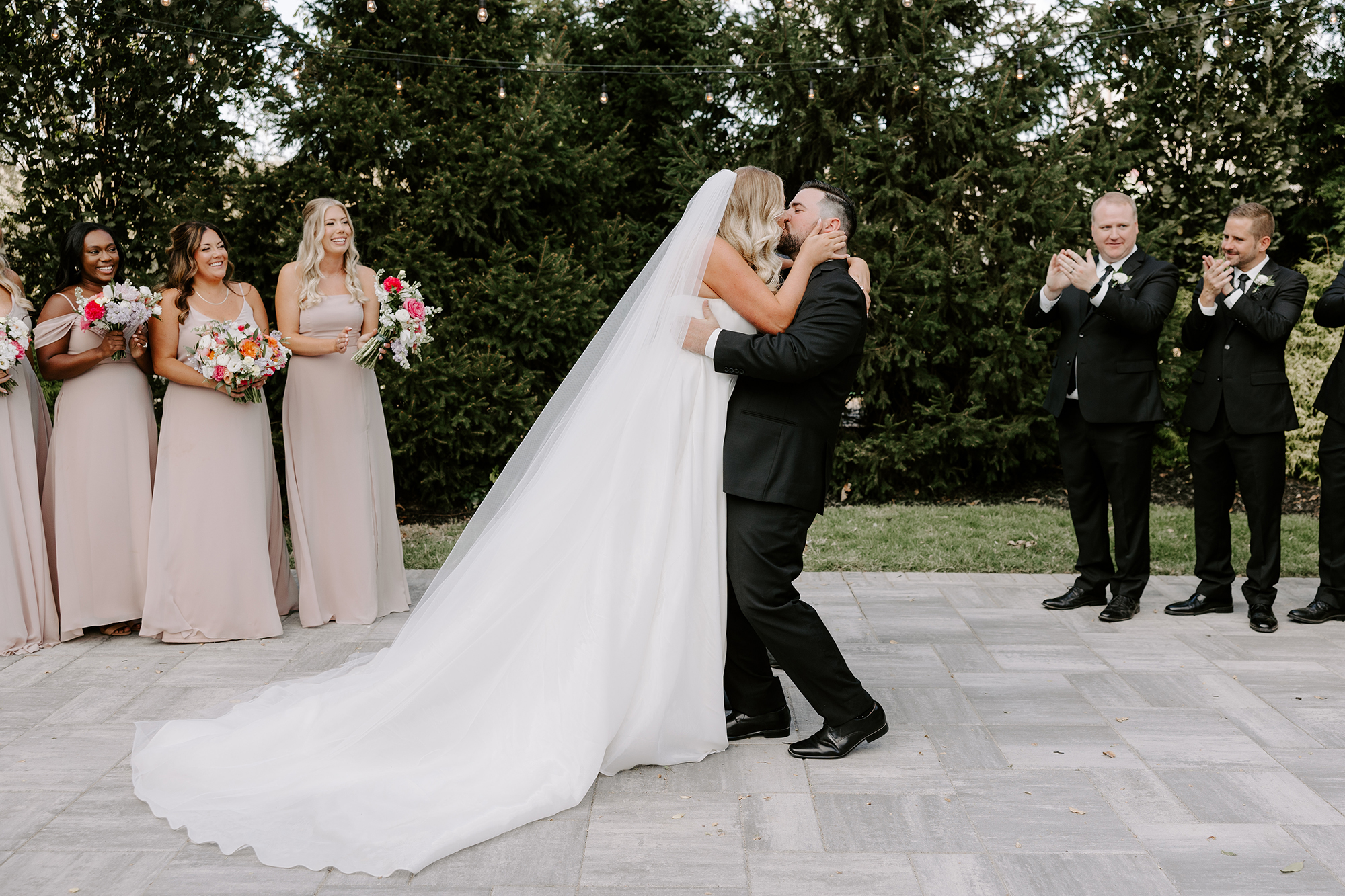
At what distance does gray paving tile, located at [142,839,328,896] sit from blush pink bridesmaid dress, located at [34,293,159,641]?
2894 millimetres

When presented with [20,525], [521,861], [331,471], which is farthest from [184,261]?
[521,861]

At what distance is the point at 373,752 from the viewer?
3609mm

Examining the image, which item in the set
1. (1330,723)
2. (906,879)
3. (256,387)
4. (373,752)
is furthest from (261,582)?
(1330,723)

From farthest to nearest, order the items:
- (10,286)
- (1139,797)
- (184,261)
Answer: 1. (184,261)
2. (10,286)
3. (1139,797)

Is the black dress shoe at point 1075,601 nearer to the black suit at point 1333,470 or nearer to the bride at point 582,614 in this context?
the black suit at point 1333,470

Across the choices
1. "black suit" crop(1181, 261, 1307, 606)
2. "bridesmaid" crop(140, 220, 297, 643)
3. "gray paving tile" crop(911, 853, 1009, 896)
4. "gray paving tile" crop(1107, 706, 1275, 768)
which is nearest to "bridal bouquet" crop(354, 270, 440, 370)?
"bridesmaid" crop(140, 220, 297, 643)

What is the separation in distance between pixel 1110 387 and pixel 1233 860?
315 cm

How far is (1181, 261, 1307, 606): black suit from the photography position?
5.66 meters

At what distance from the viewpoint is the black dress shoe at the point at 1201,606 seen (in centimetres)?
596

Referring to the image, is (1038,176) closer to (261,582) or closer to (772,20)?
(772,20)

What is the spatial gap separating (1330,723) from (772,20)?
778 centimetres

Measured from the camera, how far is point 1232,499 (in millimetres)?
5922

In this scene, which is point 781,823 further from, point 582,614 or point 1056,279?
point 1056,279

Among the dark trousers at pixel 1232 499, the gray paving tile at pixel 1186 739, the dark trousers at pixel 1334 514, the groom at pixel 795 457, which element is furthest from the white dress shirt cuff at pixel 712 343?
the dark trousers at pixel 1334 514
